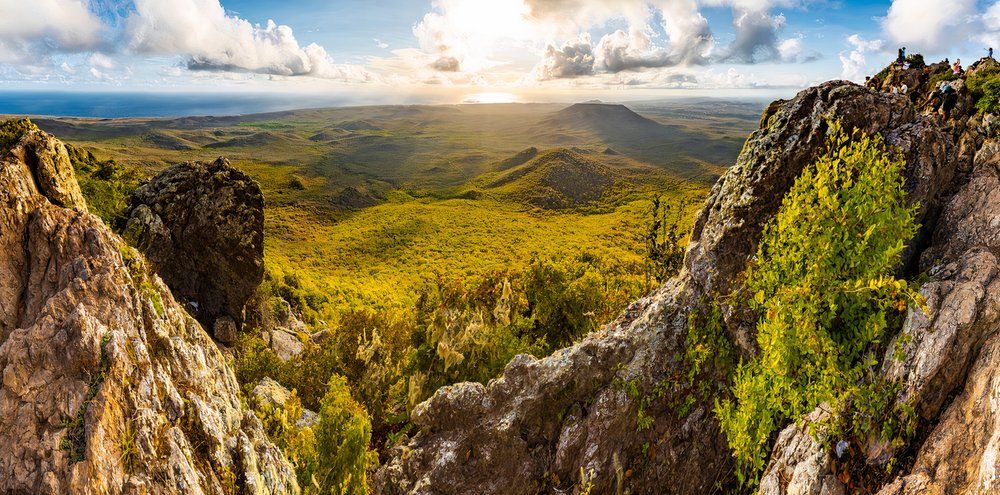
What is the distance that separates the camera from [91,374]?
10312mm

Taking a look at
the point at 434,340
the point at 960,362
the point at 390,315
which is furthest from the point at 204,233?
the point at 960,362

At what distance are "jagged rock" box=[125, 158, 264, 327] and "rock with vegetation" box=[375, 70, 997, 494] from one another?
2139 cm

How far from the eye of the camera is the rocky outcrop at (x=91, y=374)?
31.5ft

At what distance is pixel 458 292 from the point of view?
107ft

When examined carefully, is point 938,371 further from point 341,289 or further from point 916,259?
point 341,289

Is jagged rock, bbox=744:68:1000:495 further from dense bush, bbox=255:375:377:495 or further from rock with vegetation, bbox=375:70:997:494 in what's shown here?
dense bush, bbox=255:375:377:495

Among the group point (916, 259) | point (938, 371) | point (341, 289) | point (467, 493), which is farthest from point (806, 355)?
point (341, 289)

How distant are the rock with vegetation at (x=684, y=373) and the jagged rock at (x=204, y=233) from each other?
2139 cm

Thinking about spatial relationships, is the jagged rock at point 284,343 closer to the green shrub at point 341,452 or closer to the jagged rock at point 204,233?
the jagged rock at point 204,233

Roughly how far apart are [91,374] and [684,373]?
14766 millimetres

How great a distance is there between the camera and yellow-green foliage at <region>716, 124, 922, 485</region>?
10.1m

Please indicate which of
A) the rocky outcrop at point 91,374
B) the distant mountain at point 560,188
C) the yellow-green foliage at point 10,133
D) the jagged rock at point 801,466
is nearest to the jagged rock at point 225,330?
the yellow-green foliage at point 10,133

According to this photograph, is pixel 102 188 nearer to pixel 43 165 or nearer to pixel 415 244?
pixel 43 165

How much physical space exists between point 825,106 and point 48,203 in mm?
21009
